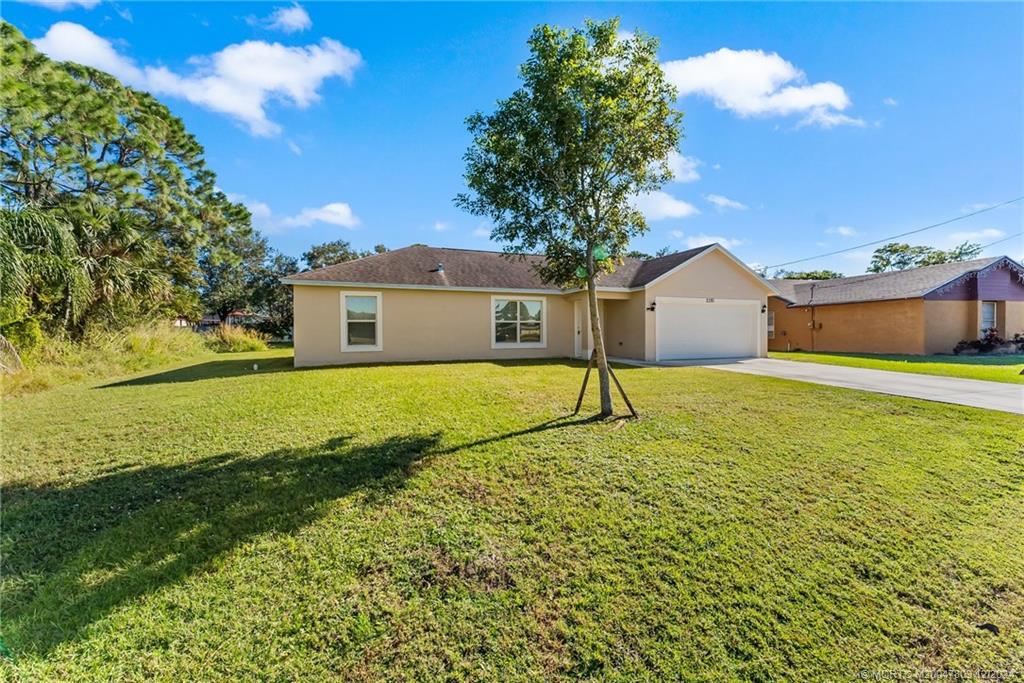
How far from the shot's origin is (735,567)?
10.4 ft

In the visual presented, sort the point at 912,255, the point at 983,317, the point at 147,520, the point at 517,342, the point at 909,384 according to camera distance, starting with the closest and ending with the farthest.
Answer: the point at 147,520, the point at 909,384, the point at 517,342, the point at 983,317, the point at 912,255

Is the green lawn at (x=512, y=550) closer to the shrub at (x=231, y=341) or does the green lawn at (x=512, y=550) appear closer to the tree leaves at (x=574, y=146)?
the tree leaves at (x=574, y=146)

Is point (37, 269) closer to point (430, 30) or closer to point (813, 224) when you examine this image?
point (430, 30)

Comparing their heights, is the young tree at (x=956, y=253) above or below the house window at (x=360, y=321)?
above

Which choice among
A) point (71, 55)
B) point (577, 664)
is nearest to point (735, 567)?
point (577, 664)

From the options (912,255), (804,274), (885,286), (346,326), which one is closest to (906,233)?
(885,286)

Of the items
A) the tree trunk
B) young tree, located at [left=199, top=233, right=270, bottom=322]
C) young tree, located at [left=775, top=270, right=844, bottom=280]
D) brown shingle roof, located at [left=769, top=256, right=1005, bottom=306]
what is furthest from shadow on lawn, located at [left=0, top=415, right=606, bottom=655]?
young tree, located at [left=775, top=270, right=844, bottom=280]

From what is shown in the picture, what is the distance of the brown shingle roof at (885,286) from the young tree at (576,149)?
18.4m

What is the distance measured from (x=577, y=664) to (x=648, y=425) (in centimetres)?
417

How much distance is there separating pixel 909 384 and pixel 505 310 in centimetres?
1165

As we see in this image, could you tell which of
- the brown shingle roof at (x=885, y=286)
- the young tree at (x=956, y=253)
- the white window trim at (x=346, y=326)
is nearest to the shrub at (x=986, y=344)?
the brown shingle roof at (x=885, y=286)

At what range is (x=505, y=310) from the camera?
1584cm

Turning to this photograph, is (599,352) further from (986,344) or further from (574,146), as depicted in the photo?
(986,344)

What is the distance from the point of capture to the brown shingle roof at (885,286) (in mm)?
18781
